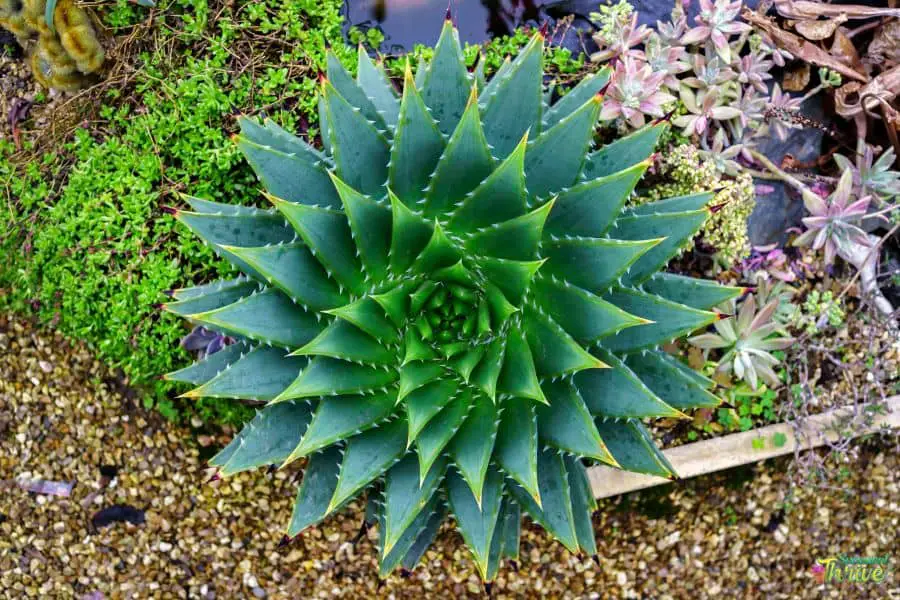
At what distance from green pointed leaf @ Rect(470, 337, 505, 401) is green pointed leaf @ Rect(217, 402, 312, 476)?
0.50 metres

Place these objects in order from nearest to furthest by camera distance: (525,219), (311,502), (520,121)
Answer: (525,219), (520,121), (311,502)

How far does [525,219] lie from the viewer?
56.8 inches

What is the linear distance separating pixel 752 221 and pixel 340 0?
188cm

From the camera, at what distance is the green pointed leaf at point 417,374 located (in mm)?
1507

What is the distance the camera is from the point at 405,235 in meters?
1.53

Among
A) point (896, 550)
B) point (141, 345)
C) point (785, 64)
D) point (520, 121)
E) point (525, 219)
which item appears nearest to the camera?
point (525, 219)

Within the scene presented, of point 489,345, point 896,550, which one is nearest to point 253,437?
point 489,345

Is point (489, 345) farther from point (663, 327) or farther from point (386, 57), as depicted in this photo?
point (386, 57)

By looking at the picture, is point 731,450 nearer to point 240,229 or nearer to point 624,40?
point 624,40

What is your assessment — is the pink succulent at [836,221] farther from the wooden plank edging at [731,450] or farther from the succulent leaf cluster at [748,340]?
the wooden plank edging at [731,450]

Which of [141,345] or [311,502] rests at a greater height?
[141,345]

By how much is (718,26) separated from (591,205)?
1.40 meters

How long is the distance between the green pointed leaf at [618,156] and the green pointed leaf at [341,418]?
0.80m

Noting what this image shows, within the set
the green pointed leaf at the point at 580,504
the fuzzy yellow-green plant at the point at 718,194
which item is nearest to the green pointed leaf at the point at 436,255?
the green pointed leaf at the point at 580,504
